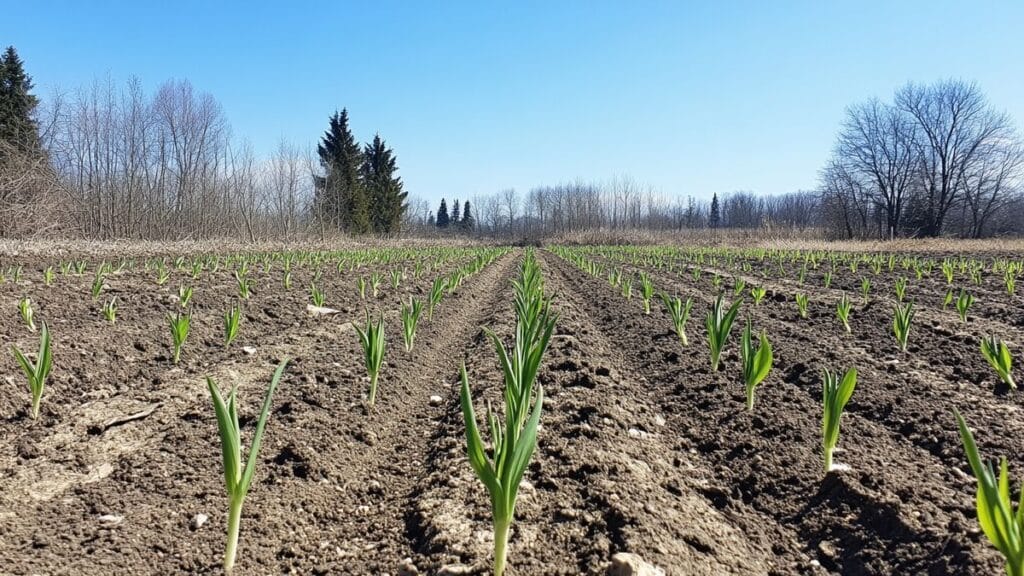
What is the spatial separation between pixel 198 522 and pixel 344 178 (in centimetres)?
4080

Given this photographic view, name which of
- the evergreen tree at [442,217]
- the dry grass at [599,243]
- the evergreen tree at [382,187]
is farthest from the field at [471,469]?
the evergreen tree at [442,217]

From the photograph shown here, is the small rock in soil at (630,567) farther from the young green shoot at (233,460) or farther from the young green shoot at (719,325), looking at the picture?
the young green shoot at (719,325)

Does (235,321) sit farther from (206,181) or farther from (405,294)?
(206,181)

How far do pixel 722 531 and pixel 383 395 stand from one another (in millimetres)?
2353

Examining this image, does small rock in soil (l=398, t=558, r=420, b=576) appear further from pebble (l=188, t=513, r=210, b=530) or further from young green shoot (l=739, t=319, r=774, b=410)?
young green shoot (l=739, t=319, r=774, b=410)

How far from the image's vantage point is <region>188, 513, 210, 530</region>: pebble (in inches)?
74.4

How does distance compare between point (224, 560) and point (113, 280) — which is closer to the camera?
point (224, 560)

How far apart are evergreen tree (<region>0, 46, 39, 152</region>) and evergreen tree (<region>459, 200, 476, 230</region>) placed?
6028 centimetres

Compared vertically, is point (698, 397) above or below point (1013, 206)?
below

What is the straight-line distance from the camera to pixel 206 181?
2998 centimetres

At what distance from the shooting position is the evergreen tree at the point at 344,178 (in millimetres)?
37719

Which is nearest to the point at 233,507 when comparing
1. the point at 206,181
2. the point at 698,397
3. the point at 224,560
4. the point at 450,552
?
the point at 224,560

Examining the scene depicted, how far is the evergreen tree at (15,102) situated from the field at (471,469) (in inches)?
1108

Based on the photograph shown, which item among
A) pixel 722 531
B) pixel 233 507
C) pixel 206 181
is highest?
pixel 206 181
